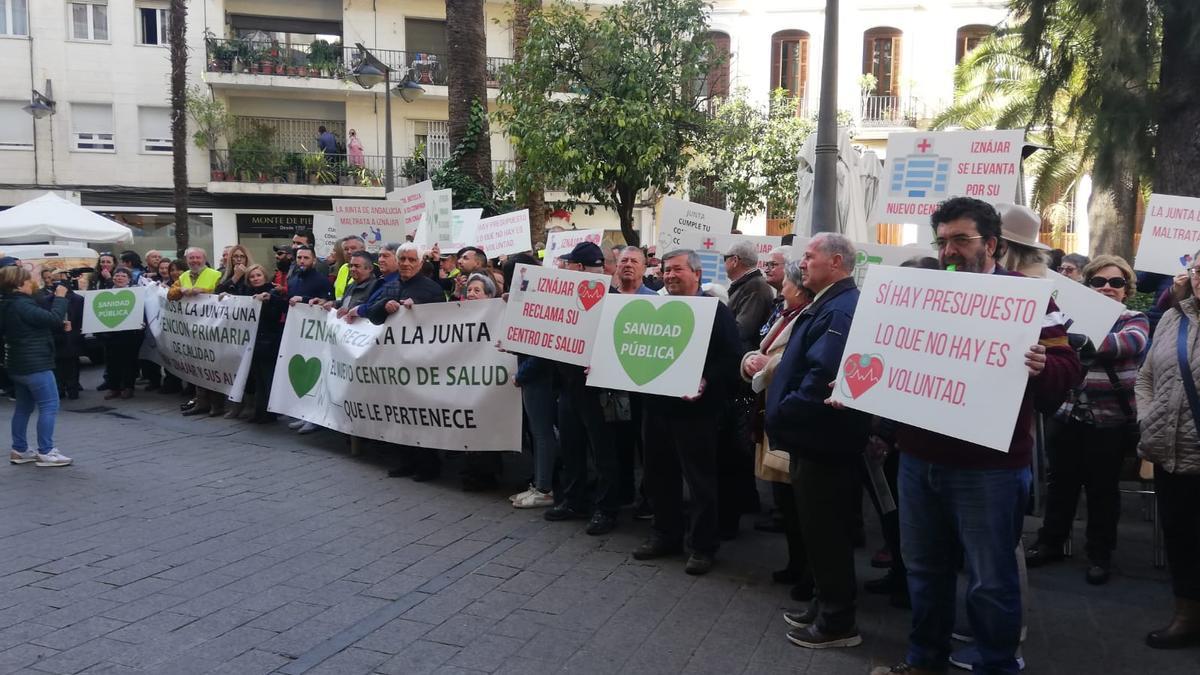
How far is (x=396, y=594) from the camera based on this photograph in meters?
5.09

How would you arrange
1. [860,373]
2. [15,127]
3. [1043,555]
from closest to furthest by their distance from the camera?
[860,373] < [1043,555] < [15,127]

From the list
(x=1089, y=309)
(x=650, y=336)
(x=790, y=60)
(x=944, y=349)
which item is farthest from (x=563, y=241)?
(x=790, y=60)

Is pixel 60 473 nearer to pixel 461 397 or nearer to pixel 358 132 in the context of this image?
pixel 461 397

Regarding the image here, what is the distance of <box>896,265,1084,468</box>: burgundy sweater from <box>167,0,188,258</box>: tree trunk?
2297 cm

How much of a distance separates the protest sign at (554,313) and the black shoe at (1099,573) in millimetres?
3172

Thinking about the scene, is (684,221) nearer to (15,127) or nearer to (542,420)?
(542,420)

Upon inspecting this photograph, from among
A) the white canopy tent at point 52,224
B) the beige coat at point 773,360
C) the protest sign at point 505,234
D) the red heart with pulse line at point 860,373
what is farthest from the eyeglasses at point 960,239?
the white canopy tent at point 52,224

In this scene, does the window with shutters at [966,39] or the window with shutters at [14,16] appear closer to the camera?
the window with shutters at [966,39]

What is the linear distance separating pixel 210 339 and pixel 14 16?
24732 millimetres

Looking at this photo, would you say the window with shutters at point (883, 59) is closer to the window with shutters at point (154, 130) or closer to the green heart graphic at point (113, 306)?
the window with shutters at point (154, 130)

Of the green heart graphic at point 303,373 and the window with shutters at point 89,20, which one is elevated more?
the window with shutters at point 89,20

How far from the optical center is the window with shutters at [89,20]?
29.3m

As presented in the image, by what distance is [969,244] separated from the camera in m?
3.71

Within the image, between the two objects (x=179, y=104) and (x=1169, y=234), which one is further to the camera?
(x=179, y=104)
